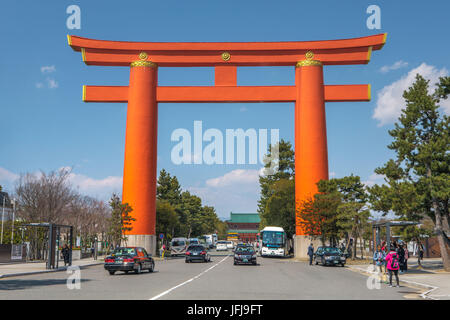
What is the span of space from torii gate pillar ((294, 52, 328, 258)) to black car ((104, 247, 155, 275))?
26.8m

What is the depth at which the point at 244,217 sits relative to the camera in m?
174

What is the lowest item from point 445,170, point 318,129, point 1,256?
point 1,256

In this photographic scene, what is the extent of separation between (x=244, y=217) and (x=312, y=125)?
5000 inches

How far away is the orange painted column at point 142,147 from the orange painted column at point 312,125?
1569cm

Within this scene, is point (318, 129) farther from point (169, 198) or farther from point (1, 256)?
point (169, 198)

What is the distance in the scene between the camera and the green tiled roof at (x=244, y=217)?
562 ft

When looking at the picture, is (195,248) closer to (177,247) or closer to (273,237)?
(273,237)

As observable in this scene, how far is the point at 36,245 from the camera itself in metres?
41.3

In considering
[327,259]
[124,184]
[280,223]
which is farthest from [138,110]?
[280,223]

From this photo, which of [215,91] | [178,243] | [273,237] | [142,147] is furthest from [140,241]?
[178,243]

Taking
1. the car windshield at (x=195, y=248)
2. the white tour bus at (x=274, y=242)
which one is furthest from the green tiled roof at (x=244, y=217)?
the car windshield at (x=195, y=248)

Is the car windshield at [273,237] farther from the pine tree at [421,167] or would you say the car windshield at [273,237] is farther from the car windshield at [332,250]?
the pine tree at [421,167]

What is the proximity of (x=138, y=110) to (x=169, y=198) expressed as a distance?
128ft
